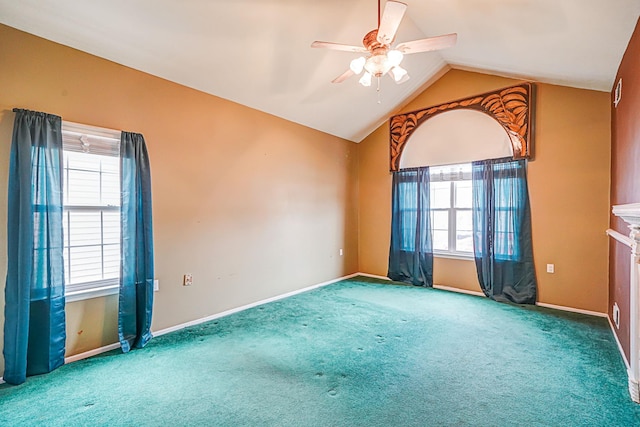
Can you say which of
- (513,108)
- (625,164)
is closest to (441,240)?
(513,108)

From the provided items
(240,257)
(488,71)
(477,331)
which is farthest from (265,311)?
(488,71)

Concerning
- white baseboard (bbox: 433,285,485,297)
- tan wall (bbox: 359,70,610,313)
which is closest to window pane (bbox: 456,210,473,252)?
white baseboard (bbox: 433,285,485,297)

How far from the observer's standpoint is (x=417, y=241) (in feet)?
16.3

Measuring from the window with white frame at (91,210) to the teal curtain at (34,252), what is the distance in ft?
0.59

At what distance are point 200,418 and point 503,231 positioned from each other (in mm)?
4152

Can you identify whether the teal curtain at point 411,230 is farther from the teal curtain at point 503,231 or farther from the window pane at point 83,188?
the window pane at point 83,188

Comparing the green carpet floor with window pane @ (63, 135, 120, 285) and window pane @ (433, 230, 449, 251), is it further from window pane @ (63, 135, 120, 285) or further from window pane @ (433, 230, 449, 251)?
window pane @ (433, 230, 449, 251)

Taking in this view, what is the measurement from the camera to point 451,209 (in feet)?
16.0

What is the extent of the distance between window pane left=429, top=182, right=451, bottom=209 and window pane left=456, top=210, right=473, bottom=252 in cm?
26

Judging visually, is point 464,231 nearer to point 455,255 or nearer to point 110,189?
point 455,255

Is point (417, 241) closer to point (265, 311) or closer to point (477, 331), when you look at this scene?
point (477, 331)

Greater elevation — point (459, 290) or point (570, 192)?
→ point (570, 192)

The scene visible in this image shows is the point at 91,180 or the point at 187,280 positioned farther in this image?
the point at 187,280

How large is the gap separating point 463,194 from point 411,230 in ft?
3.25
